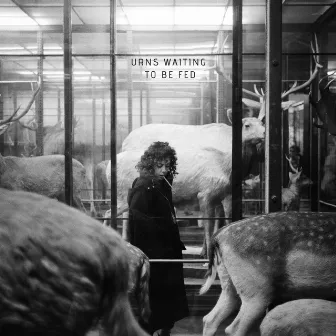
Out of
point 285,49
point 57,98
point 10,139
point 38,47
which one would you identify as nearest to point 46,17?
point 38,47

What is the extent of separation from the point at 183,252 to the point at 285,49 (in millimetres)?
632

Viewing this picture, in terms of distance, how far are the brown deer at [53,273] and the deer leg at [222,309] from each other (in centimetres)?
61

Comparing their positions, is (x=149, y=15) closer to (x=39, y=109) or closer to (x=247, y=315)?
(x=39, y=109)

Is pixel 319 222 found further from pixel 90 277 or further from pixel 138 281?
pixel 90 277

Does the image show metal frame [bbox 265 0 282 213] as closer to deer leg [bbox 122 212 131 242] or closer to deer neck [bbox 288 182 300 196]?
deer neck [bbox 288 182 300 196]

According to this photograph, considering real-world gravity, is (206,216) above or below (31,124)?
below

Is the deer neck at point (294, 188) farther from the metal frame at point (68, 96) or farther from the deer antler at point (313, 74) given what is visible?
the metal frame at point (68, 96)

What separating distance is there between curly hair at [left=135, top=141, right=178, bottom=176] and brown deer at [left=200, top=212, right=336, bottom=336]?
264 mm

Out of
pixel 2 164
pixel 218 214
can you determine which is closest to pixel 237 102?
pixel 218 214

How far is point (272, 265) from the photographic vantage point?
1035mm

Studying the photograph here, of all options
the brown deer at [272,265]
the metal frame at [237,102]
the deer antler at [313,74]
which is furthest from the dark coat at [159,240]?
the deer antler at [313,74]

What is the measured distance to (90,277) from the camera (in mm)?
494

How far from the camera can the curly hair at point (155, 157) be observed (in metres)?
1.20

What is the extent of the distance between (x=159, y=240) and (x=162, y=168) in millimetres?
198
